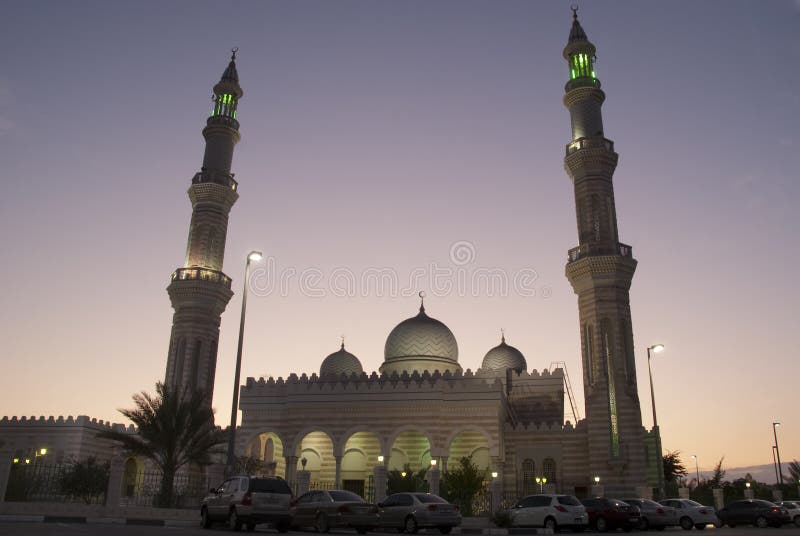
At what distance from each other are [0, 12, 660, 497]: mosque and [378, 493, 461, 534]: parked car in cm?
1590

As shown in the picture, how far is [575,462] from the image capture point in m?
36.9

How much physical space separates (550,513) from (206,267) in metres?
29.3

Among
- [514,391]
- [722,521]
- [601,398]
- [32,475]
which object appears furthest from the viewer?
[514,391]

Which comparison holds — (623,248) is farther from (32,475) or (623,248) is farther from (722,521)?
(32,475)

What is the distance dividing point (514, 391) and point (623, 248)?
12.6 m

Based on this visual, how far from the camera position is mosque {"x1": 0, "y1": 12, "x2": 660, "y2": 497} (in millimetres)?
35875

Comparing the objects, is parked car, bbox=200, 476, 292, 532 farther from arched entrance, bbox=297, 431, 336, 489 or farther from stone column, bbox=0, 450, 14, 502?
arched entrance, bbox=297, 431, 336, 489

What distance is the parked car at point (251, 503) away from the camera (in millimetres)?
16750

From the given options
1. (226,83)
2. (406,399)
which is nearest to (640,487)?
(406,399)

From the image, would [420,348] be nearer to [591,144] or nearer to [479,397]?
[479,397]

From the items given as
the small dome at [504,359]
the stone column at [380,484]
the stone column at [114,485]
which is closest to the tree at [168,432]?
the stone column at [114,485]

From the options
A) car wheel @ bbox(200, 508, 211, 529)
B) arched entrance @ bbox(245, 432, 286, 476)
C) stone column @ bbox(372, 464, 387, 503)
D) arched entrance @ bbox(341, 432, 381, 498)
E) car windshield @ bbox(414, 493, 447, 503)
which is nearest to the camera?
car wheel @ bbox(200, 508, 211, 529)

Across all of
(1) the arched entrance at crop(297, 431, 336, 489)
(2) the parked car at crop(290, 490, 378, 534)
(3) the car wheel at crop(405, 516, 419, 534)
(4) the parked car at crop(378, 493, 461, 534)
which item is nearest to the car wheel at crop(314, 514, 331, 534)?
(2) the parked car at crop(290, 490, 378, 534)

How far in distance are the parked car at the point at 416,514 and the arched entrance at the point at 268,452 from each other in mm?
21931
